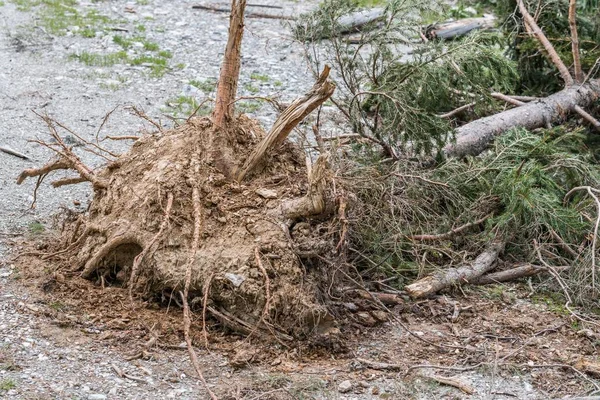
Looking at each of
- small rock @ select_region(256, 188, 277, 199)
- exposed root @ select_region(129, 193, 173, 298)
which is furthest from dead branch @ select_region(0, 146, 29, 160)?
small rock @ select_region(256, 188, 277, 199)

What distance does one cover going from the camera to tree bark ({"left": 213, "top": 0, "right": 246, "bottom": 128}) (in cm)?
559

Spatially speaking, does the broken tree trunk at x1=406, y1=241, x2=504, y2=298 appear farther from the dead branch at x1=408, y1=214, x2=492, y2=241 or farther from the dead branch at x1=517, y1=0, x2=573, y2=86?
the dead branch at x1=517, y1=0, x2=573, y2=86

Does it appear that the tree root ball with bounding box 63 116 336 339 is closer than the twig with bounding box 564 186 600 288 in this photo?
Yes

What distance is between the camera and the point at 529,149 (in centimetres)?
677

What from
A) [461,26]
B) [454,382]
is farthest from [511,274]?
[461,26]

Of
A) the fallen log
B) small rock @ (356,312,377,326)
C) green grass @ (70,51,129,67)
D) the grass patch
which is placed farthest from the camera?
the fallen log

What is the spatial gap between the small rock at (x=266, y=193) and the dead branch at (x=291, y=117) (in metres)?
0.21

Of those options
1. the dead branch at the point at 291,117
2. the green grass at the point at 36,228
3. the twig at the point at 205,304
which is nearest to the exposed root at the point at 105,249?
the twig at the point at 205,304

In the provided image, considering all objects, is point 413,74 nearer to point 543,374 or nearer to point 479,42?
point 479,42

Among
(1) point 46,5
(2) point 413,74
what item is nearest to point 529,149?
(2) point 413,74

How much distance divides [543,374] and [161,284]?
2.22 m

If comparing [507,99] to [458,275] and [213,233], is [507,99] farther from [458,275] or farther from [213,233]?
[213,233]

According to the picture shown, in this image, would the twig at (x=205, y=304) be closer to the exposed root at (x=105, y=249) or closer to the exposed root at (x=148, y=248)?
the exposed root at (x=148, y=248)

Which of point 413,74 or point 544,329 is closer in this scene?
point 544,329
